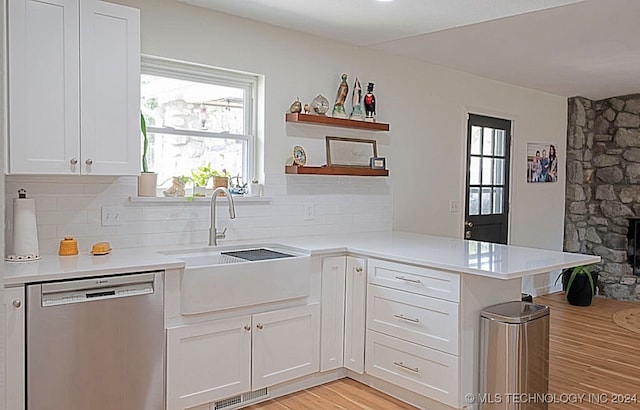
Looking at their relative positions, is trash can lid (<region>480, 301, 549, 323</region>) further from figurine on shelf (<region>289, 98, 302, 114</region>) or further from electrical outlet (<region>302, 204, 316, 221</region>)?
figurine on shelf (<region>289, 98, 302, 114</region>)

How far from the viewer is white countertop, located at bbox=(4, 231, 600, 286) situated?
96.1 inches

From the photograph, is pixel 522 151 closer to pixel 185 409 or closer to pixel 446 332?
pixel 446 332

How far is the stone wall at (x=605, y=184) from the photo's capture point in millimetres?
6320

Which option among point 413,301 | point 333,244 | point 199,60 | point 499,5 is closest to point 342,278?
point 333,244

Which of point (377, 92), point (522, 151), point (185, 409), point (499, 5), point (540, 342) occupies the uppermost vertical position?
point (499, 5)

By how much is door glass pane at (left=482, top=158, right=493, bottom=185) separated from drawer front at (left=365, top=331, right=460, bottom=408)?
2.82 metres

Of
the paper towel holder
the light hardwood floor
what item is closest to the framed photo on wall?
the light hardwood floor

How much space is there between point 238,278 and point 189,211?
780 millimetres

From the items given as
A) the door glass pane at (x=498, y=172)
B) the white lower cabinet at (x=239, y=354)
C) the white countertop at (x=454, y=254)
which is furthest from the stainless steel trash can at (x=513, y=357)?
the door glass pane at (x=498, y=172)

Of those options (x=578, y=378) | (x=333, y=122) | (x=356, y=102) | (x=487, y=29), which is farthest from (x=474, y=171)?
(x=578, y=378)

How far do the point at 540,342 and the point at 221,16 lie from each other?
2721 millimetres

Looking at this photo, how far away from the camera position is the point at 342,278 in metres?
3.41

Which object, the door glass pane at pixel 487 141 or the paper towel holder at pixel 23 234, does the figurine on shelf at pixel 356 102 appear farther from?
the paper towel holder at pixel 23 234

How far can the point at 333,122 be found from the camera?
4.06 metres
